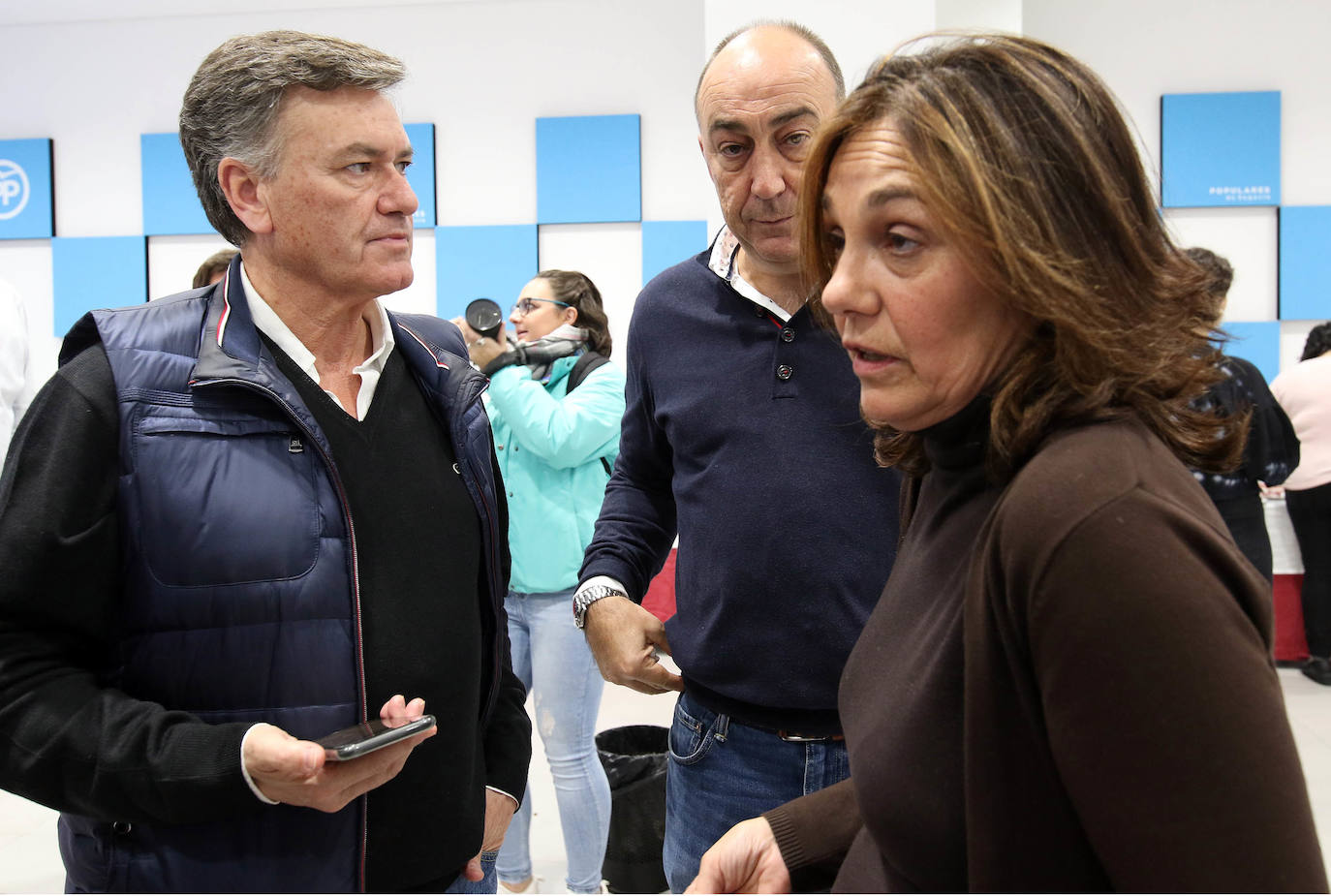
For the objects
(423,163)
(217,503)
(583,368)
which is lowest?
(217,503)

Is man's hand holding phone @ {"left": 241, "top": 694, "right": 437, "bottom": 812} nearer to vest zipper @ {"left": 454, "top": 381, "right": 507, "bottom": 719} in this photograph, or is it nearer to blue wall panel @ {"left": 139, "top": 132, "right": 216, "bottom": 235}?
vest zipper @ {"left": 454, "top": 381, "right": 507, "bottom": 719}

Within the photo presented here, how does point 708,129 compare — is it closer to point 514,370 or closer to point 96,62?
point 514,370

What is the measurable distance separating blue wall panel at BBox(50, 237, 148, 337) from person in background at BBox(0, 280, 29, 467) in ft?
12.6

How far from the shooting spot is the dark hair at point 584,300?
3451mm

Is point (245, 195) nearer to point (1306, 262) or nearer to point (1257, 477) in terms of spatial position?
point (1257, 477)

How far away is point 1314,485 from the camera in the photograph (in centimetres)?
493

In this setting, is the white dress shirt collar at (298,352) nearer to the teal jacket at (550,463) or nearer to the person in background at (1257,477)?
the teal jacket at (550,463)

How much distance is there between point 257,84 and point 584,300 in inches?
85.8

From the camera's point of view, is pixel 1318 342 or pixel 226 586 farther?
pixel 1318 342

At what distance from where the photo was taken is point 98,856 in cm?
118

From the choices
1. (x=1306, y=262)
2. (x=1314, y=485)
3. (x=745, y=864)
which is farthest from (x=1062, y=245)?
(x=1306, y=262)

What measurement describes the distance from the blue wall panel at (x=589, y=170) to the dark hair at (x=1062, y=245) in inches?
229

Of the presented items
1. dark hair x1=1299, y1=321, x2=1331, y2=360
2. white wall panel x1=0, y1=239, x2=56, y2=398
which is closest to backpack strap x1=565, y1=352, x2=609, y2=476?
dark hair x1=1299, y1=321, x2=1331, y2=360

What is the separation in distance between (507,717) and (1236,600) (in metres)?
1.14
